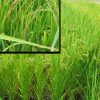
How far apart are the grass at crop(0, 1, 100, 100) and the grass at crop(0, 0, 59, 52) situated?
28 cm

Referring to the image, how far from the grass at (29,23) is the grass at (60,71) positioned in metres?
0.28

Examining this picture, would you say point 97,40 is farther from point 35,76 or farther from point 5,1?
point 5,1

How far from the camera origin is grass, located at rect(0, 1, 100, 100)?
146 centimetres

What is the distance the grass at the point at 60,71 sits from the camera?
4.77 feet

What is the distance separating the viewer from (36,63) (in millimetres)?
1479

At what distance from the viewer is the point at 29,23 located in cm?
111

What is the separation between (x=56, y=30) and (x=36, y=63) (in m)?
0.33

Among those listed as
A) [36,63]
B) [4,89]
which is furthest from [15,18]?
[4,89]

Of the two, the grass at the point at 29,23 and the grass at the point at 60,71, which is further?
the grass at the point at 60,71

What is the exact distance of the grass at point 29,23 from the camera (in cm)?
108

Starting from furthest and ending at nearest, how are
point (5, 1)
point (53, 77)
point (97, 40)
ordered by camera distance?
point (97, 40) → point (53, 77) → point (5, 1)

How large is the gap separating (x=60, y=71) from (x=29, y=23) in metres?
0.37

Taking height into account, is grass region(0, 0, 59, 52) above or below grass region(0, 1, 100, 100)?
above

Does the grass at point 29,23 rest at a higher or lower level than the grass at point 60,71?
higher
